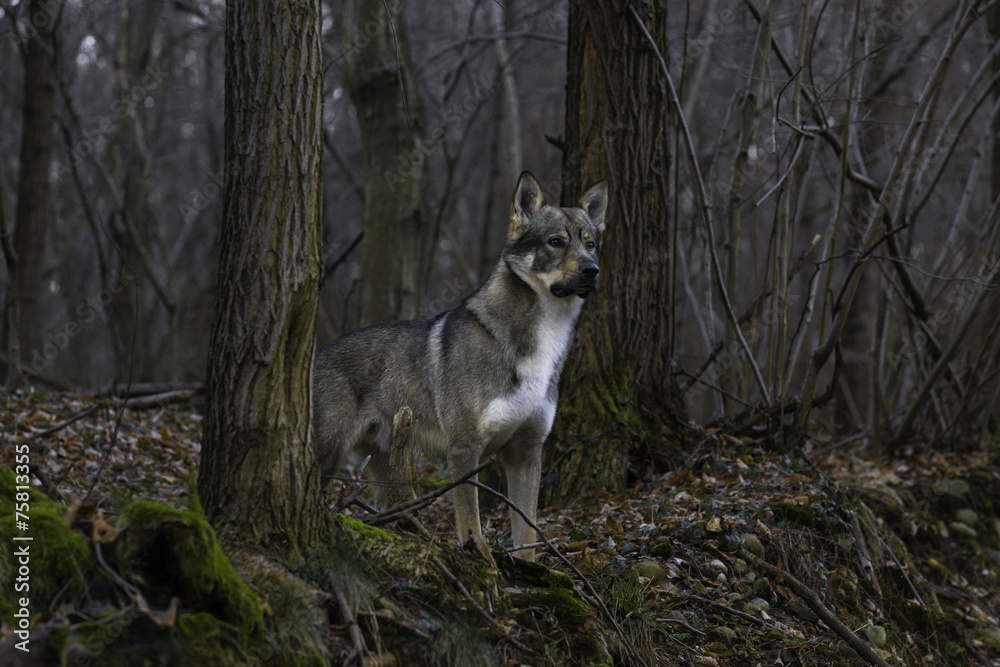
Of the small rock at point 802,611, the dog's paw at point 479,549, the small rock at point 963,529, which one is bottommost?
the small rock at point 963,529

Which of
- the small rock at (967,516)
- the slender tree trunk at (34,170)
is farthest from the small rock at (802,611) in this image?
the slender tree trunk at (34,170)

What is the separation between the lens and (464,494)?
5.06 m

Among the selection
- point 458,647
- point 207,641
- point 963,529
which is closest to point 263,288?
point 207,641

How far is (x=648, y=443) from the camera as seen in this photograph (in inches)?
275

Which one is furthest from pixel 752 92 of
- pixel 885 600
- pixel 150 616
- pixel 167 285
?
pixel 167 285

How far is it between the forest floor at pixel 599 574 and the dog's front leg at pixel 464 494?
223 millimetres

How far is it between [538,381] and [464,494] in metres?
0.87

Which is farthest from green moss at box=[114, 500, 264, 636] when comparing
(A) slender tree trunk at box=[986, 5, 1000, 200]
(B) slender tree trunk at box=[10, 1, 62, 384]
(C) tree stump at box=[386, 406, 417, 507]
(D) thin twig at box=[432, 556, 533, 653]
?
(A) slender tree trunk at box=[986, 5, 1000, 200]

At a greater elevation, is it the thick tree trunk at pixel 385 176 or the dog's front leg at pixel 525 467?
the thick tree trunk at pixel 385 176

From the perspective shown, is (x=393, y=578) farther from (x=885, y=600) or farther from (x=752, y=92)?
(x=752, y=92)

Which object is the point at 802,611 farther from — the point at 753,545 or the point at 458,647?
the point at 458,647

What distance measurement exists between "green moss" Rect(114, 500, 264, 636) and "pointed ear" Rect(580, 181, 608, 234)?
393 cm

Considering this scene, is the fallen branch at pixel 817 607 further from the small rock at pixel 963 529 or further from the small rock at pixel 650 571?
the small rock at pixel 963 529

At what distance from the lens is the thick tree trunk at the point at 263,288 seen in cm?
347
